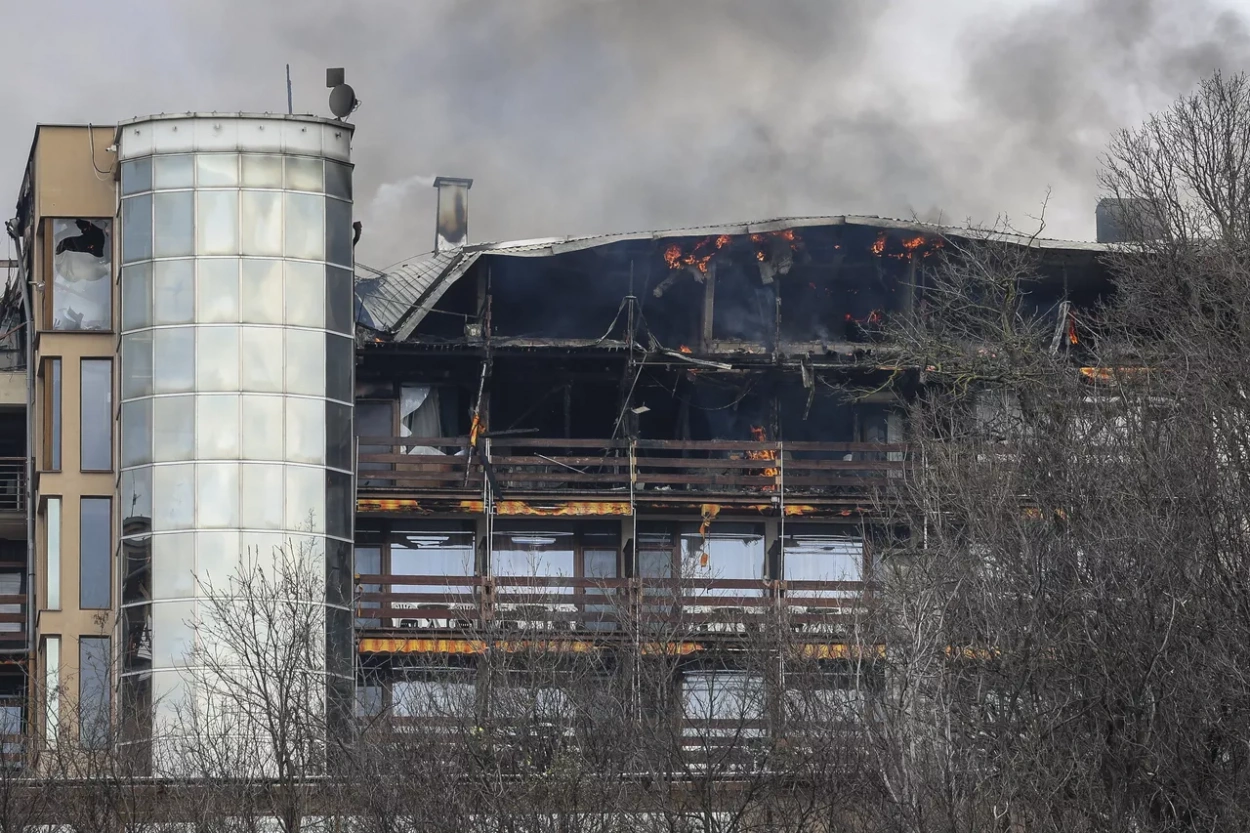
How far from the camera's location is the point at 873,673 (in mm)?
52719

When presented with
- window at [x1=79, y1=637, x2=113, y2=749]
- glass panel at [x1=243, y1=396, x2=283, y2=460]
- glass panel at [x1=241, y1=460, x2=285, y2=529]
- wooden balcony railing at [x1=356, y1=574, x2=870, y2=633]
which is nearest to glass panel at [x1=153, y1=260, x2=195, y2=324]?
glass panel at [x1=243, y1=396, x2=283, y2=460]

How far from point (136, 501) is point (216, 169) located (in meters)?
6.80

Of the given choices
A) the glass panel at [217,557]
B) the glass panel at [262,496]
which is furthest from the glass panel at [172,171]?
the glass panel at [217,557]

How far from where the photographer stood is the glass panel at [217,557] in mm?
54219

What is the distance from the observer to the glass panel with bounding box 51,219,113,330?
58281 millimetres

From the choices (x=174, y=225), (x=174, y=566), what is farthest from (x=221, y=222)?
(x=174, y=566)

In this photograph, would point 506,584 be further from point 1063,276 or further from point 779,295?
point 1063,276

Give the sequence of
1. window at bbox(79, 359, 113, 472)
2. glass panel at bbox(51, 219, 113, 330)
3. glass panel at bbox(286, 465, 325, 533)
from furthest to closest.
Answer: glass panel at bbox(51, 219, 113, 330) → window at bbox(79, 359, 113, 472) → glass panel at bbox(286, 465, 325, 533)

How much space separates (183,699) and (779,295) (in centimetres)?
1567

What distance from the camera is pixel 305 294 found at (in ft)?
183

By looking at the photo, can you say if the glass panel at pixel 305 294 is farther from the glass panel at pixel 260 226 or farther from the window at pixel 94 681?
the window at pixel 94 681

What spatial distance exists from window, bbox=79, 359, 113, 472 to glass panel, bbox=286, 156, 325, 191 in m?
5.63

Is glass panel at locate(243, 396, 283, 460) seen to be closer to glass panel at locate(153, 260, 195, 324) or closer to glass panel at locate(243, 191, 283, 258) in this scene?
glass panel at locate(153, 260, 195, 324)

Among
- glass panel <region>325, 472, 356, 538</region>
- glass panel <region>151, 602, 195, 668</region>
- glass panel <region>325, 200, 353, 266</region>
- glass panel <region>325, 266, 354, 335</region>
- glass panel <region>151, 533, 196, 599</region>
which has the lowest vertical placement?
glass panel <region>151, 602, 195, 668</region>
